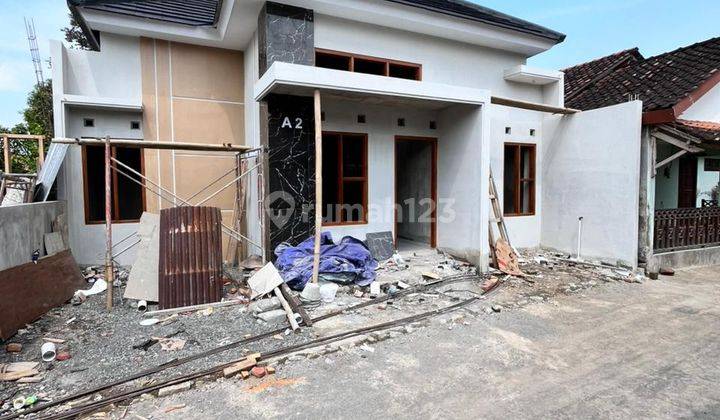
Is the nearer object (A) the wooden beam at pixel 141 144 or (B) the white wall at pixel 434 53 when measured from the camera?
(A) the wooden beam at pixel 141 144

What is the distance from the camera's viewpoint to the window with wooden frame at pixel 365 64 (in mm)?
6678

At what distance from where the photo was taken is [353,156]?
727 centimetres

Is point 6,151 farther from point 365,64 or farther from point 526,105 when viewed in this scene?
point 526,105

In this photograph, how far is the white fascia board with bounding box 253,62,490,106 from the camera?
5.13 meters

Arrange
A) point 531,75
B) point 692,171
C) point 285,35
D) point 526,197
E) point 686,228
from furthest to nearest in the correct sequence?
point 692,171, point 526,197, point 531,75, point 686,228, point 285,35

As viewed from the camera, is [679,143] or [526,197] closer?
[679,143]

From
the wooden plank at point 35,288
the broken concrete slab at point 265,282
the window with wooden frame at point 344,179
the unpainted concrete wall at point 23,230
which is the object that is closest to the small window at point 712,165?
the window with wooden frame at point 344,179

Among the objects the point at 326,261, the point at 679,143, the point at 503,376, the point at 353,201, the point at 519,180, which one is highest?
the point at 679,143

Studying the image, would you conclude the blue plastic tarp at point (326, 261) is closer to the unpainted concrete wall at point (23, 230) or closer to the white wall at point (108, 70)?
the unpainted concrete wall at point (23, 230)

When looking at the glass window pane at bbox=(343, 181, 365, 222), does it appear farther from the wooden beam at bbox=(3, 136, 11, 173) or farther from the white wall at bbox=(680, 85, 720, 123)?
the white wall at bbox=(680, 85, 720, 123)

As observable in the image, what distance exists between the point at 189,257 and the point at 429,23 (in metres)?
5.86

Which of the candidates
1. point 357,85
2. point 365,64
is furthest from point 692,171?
point 357,85

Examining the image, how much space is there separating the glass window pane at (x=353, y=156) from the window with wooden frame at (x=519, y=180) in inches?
142

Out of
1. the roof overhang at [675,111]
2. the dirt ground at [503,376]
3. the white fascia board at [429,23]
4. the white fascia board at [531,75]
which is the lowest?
the dirt ground at [503,376]
